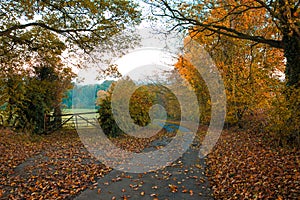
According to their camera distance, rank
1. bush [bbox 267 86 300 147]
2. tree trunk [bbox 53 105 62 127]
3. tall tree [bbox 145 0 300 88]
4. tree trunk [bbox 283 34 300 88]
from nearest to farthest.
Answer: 1. bush [bbox 267 86 300 147]
2. tall tree [bbox 145 0 300 88]
3. tree trunk [bbox 283 34 300 88]
4. tree trunk [bbox 53 105 62 127]

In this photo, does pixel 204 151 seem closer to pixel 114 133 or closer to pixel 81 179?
pixel 81 179

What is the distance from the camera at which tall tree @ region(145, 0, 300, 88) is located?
7051mm

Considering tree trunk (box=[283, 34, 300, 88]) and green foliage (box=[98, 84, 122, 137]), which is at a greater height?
tree trunk (box=[283, 34, 300, 88])

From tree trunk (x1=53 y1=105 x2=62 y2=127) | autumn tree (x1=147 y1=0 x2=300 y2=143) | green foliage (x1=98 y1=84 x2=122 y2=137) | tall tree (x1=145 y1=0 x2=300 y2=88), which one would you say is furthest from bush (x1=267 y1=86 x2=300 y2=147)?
tree trunk (x1=53 y1=105 x2=62 y2=127)

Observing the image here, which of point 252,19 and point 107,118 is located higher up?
point 252,19

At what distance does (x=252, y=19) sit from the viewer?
35.2 ft

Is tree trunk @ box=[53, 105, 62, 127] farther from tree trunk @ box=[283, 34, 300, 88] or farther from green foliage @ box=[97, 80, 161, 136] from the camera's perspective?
tree trunk @ box=[283, 34, 300, 88]

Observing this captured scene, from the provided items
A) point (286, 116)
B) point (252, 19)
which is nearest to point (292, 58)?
point (286, 116)

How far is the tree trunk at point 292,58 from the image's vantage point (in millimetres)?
8000

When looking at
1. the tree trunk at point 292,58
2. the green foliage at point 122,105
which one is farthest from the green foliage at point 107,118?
the tree trunk at point 292,58

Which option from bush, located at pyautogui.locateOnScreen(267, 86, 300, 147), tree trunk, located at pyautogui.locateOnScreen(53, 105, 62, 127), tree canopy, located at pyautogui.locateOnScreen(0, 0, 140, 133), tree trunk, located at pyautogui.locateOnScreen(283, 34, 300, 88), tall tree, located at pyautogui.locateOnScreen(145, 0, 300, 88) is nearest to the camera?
bush, located at pyautogui.locateOnScreen(267, 86, 300, 147)

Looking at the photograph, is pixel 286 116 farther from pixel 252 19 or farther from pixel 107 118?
pixel 107 118

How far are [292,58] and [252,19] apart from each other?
3.25 m

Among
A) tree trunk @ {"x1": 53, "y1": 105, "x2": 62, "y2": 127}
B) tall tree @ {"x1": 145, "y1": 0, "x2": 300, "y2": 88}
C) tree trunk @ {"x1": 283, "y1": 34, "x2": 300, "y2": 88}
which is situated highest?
tall tree @ {"x1": 145, "y1": 0, "x2": 300, "y2": 88}
